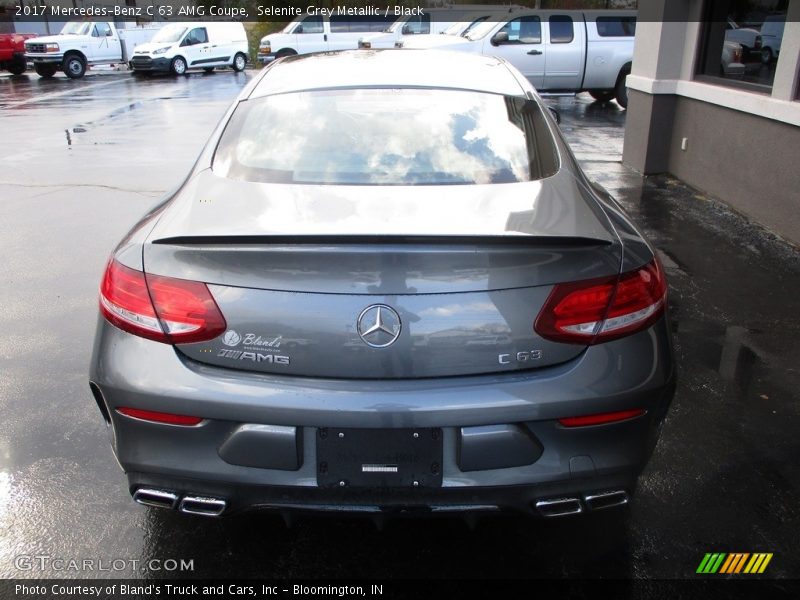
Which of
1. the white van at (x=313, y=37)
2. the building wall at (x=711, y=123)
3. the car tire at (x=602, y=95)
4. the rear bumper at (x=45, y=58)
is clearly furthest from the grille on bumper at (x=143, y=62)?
the building wall at (x=711, y=123)

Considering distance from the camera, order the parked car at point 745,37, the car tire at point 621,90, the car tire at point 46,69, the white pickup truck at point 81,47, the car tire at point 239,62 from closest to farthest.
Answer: the parked car at point 745,37, the car tire at point 621,90, the white pickup truck at point 81,47, the car tire at point 46,69, the car tire at point 239,62

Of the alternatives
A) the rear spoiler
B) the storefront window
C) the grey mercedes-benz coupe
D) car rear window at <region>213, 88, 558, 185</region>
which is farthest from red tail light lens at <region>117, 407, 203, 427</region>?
the storefront window

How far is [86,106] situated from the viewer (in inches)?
642

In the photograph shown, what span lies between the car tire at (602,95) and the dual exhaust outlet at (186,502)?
16376 millimetres

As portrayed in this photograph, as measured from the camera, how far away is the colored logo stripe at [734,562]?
246 cm

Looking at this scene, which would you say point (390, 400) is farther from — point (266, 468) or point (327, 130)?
point (327, 130)

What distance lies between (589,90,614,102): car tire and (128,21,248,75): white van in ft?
50.5

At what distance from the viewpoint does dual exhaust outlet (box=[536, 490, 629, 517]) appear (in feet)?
6.93

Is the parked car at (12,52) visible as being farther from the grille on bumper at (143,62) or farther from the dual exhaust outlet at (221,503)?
the dual exhaust outlet at (221,503)

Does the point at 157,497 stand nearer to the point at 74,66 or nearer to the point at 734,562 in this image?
the point at 734,562

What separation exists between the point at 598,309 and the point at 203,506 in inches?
52.4

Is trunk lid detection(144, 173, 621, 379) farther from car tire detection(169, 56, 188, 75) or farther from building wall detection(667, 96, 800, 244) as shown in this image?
car tire detection(169, 56, 188, 75)

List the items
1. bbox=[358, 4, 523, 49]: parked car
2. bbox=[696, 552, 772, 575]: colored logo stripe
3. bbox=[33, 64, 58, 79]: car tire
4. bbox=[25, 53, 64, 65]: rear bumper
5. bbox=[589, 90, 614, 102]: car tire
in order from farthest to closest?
bbox=[33, 64, 58, 79]: car tire < bbox=[25, 53, 64, 65]: rear bumper < bbox=[358, 4, 523, 49]: parked car < bbox=[589, 90, 614, 102]: car tire < bbox=[696, 552, 772, 575]: colored logo stripe

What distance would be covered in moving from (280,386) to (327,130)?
128 cm
